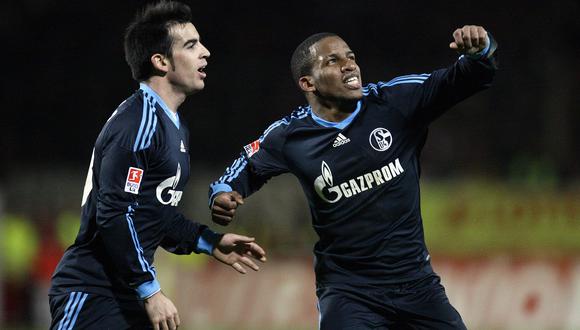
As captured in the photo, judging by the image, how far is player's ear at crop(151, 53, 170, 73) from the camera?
448 cm

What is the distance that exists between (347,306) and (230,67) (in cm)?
842

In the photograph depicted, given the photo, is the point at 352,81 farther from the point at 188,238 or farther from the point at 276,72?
the point at 276,72

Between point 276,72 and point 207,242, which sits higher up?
point 276,72

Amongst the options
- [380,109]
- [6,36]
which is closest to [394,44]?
[6,36]

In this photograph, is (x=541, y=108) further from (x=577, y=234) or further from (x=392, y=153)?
(x=392, y=153)

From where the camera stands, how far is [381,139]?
189 inches

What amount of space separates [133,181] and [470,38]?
1.71 meters

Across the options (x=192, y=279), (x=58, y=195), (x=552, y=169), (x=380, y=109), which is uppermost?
(x=380, y=109)

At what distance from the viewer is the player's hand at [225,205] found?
4633 mm

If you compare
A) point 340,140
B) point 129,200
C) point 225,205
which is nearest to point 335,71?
point 340,140

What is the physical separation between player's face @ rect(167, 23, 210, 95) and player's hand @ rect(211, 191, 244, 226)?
0.57 m

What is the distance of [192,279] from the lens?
10.2 meters

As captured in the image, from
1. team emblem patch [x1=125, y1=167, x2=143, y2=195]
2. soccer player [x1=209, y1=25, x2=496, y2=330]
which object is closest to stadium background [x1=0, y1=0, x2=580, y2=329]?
soccer player [x1=209, y1=25, x2=496, y2=330]

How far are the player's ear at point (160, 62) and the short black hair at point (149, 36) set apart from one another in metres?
0.02
